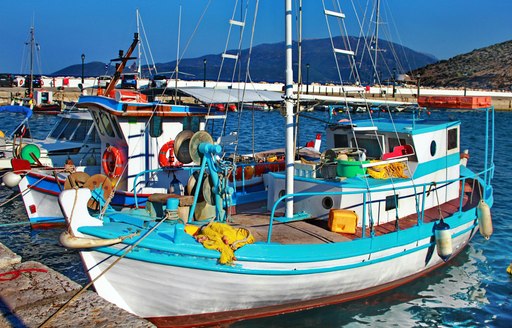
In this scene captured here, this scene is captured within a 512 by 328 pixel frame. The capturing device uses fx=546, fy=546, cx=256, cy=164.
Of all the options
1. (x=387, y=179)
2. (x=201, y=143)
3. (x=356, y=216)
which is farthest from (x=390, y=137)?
(x=201, y=143)

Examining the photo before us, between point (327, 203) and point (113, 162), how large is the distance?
654 centimetres

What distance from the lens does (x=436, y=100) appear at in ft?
44.7

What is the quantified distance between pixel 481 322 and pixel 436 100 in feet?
18.0

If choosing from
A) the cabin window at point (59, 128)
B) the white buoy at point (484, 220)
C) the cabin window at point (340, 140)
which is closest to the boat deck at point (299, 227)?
the white buoy at point (484, 220)

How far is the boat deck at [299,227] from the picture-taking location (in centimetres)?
1015

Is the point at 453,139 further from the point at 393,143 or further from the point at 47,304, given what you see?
the point at 47,304

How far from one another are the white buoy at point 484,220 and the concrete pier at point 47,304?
8995 mm

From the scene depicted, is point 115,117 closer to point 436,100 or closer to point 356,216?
point 356,216

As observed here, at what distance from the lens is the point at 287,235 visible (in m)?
10.2

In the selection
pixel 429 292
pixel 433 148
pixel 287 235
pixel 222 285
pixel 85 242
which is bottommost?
pixel 429 292

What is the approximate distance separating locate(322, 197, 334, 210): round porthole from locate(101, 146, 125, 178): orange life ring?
6108mm

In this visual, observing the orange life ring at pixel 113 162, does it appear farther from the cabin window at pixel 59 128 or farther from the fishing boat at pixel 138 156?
the cabin window at pixel 59 128

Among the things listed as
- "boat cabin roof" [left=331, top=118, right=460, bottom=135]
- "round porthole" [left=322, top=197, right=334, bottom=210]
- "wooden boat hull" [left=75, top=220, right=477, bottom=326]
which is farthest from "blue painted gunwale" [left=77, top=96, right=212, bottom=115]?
"wooden boat hull" [left=75, top=220, right=477, bottom=326]

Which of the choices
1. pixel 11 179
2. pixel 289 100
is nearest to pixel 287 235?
pixel 289 100
